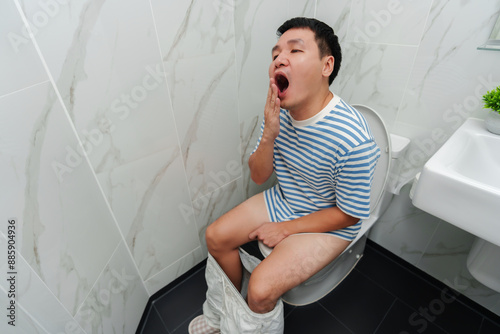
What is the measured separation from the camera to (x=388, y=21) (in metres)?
0.98

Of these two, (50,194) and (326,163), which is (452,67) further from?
(50,194)

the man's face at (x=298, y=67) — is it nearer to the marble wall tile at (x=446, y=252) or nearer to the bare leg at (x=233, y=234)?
the bare leg at (x=233, y=234)

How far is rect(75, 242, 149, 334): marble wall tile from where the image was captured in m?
0.77

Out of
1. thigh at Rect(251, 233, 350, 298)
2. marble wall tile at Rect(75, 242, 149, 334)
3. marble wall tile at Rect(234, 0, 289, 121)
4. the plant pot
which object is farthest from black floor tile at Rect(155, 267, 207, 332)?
the plant pot

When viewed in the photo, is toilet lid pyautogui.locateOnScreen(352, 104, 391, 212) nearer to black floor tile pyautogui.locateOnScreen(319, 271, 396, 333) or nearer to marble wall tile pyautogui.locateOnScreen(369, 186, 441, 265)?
marble wall tile pyautogui.locateOnScreen(369, 186, 441, 265)

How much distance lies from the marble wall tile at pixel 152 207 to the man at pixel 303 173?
0.26m

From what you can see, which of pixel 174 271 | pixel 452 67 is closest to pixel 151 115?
pixel 174 271

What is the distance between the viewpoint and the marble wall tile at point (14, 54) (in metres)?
0.51

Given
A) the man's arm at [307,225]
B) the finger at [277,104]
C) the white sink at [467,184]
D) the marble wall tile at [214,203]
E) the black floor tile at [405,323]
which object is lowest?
the black floor tile at [405,323]

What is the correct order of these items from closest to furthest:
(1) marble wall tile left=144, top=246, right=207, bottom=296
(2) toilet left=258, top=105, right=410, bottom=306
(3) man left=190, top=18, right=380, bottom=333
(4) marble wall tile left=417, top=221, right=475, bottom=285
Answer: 1. (3) man left=190, top=18, right=380, bottom=333
2. (2) toilet left=258, top=105, right=410, bottom=306
3. (4) marble wall tile left=417, top=221, right=475, bottom=285
4. (1) marble wall tile left=144, top=246, right=207, bottom=296

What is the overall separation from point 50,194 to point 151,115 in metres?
0.39

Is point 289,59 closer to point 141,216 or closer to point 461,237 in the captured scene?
point 141,216

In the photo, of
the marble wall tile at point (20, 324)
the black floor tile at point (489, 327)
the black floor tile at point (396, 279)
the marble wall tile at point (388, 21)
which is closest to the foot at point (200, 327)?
the marble wall tile at point (20, 324)

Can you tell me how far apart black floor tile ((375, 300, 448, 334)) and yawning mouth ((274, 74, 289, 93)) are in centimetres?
110
